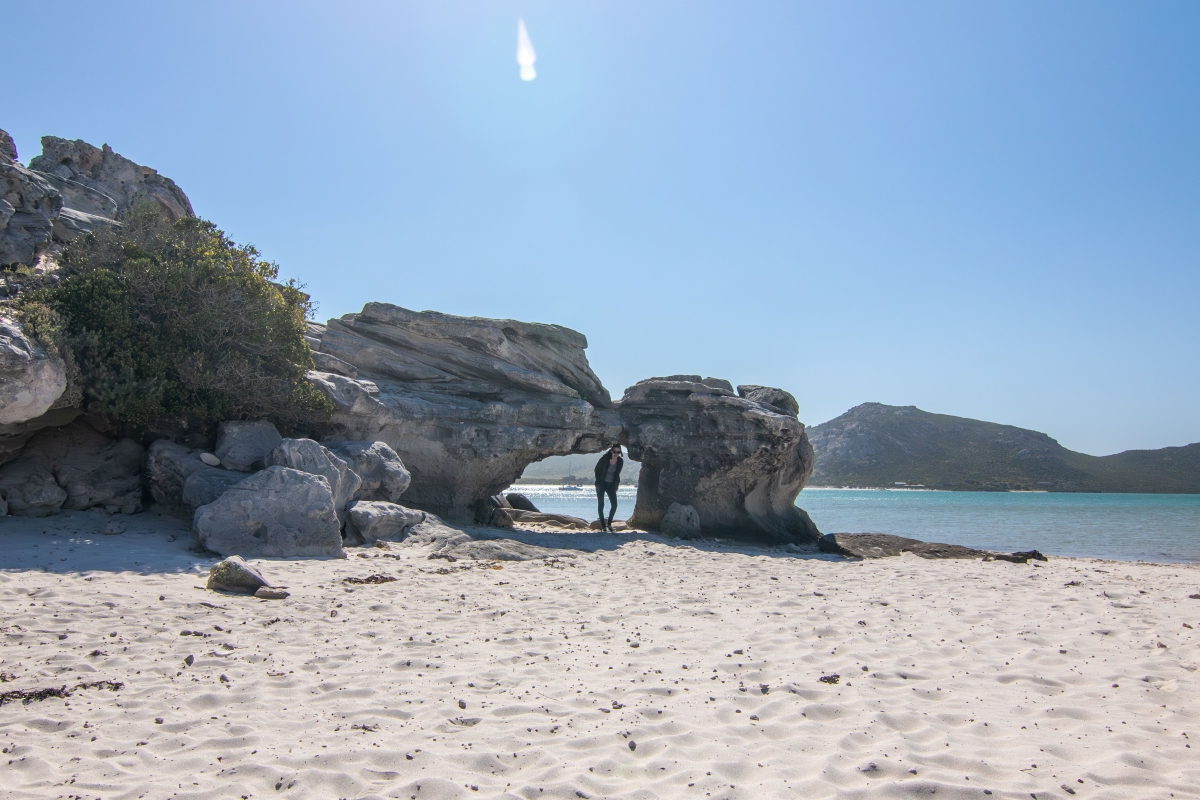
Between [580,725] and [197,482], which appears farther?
[197,482]

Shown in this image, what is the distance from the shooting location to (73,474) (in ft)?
33.4

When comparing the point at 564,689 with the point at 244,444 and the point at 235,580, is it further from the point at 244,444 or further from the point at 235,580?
the point at 244,444

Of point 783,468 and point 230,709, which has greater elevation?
point 783,468

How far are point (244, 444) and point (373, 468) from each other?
2.43 m

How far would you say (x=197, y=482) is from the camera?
400 inches

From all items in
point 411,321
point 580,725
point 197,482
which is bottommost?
point 580,725

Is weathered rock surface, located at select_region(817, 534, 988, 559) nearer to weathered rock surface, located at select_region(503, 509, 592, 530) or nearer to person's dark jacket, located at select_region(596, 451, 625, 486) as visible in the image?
person's dark jacket, located at select_region(596, 451, 625, 486)

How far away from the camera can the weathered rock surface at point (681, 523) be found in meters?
17.1

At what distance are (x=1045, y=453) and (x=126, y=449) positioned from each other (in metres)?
83.4

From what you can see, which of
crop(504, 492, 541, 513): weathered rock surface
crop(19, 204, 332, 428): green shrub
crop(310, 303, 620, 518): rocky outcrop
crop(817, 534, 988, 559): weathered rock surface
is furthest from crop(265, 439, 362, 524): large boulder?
crop(504, 492, 541, 513): weathered rock surface

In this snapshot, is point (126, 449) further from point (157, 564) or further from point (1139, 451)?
point (1139, 451)

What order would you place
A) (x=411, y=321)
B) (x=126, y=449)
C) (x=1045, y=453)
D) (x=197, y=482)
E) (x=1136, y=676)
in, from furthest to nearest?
(x=1045, y=453), (x=411, y=321), (x=126, y=449), (x=197, y=482), (x=1136, y=676)

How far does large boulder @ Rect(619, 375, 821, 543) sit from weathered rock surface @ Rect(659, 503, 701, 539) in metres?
0.93

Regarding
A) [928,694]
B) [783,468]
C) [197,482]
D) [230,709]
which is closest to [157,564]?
[197,482]
